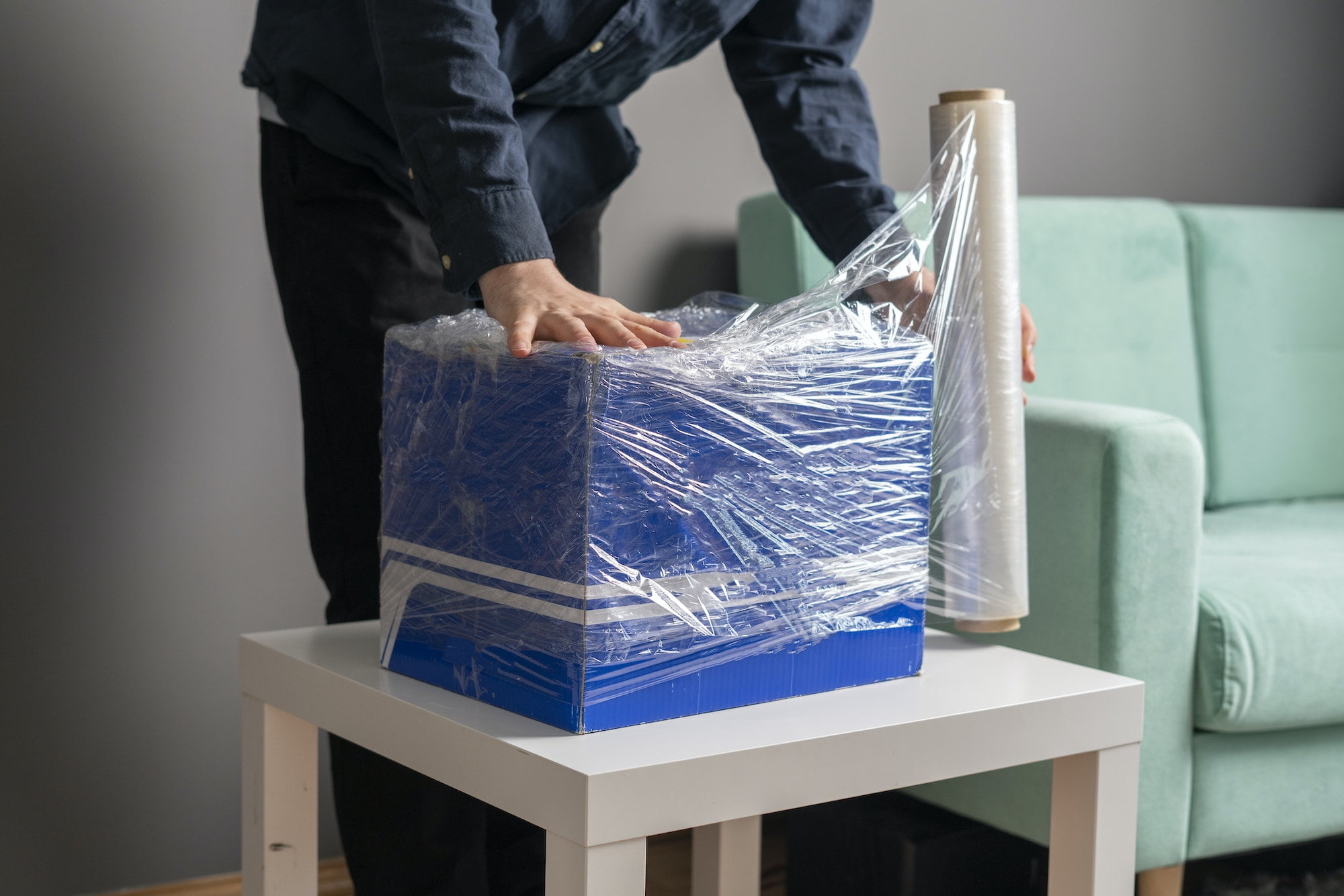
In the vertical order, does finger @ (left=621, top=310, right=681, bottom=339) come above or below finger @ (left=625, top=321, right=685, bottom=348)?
above

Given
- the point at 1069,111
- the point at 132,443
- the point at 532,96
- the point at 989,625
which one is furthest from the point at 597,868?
the point at 1069,111

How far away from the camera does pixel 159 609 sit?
1382mm

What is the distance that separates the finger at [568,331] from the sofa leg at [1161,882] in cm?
85

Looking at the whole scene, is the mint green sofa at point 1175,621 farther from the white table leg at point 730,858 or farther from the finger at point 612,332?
the finger at point 612,332

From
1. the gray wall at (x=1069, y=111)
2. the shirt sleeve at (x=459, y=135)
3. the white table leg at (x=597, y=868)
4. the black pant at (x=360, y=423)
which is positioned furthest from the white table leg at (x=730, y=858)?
the gray wall at (x=1069, y=111)

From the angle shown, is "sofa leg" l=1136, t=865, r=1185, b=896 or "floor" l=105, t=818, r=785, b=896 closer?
"sofa leg" l=1136, t=865, r=1185, b=896

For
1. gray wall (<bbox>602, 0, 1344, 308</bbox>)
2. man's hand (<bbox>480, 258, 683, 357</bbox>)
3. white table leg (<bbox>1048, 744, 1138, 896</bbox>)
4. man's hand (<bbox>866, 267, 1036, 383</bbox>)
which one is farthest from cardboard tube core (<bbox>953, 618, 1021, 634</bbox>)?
gray wall (<bbox>602, 0, 1344, 308</bbox>)

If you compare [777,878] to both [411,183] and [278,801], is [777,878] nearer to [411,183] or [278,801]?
[278,801]

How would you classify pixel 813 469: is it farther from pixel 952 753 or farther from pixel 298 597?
pixel 298 597

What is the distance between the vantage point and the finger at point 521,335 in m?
0.66

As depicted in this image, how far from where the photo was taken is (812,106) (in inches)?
42.9

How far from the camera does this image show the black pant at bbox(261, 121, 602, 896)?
996 millimetres

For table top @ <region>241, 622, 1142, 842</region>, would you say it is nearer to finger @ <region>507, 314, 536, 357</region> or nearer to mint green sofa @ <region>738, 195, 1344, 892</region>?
finger @ <region>507, 314, 536, 357</region>

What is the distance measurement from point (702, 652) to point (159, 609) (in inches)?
35.2
